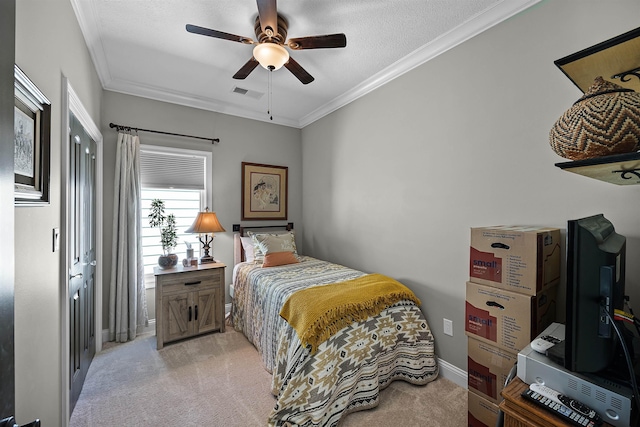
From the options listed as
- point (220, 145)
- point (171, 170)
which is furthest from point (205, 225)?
point (220, 145)

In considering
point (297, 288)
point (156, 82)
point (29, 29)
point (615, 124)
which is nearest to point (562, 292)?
point (615, 124)

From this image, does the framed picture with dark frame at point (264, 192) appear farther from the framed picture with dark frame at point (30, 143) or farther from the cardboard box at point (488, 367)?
the cardboard box at point (488, 367)

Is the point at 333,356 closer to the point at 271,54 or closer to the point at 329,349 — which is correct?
the point at 329,349

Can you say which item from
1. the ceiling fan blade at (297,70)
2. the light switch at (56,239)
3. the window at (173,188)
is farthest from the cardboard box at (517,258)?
the window at (173,188)

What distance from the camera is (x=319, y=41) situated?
1.99 metres

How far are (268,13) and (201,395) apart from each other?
2.84 metres

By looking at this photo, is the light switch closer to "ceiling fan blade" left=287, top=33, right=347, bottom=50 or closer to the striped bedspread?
the striped bedspread

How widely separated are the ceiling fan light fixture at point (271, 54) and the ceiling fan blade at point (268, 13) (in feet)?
0.39

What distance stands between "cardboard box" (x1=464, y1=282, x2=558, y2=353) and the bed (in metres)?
0.63

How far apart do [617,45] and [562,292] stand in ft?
4.78

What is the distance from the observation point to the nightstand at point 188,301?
286cm

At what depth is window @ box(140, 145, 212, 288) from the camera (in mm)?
3314

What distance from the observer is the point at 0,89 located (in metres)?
0.60

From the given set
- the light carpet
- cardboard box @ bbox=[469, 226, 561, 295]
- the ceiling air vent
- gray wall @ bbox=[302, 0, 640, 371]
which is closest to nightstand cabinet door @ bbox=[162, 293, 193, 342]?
the light carpet
